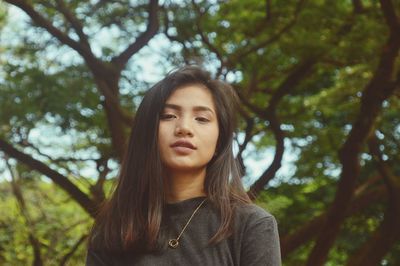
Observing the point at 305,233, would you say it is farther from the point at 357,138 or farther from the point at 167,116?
the point at 167,116

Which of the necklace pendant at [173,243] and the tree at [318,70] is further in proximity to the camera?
the tree at [318,70]

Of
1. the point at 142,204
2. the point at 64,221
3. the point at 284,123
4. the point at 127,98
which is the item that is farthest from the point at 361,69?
the point at 142,204

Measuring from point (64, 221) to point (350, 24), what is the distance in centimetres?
361

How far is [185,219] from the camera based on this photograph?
6.91 feet

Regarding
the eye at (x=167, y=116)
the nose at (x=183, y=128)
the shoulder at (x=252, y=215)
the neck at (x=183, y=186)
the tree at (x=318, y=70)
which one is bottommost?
the shoulder at (x=252, y=215)

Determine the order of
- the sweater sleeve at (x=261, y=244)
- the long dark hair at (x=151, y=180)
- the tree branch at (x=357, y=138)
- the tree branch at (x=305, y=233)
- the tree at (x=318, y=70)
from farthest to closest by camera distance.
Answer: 1. the tree branch at (x=305, y=233)
2. the tree at (x=318, y=70)
3. the tree branch at (x=357, y=138)
4. the long dark hair at (x=151, y=180)
5. the sweater sleeve at (x=261, y=244)

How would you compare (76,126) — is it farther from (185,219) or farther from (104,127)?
(185,219)

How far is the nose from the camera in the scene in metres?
2.09

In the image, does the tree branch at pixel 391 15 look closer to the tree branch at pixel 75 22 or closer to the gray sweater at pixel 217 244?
the tree branch at pixel 75 22

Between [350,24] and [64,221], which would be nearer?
[350,24]

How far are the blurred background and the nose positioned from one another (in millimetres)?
3694

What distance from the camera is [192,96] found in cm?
218

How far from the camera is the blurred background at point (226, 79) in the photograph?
6.18 meters

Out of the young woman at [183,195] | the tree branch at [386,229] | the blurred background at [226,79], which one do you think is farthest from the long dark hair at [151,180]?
the tree branch at [386,229]
